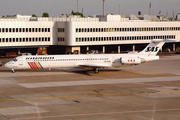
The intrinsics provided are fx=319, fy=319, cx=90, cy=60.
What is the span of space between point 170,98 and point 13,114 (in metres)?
18.0

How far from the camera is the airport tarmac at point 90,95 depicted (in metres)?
29.7

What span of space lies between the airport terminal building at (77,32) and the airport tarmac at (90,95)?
→ 32103 millimetres

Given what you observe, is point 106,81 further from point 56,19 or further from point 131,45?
point 131,45

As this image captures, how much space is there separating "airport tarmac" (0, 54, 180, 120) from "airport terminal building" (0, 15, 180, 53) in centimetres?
3210

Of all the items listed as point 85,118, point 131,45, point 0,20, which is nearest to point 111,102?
point 85,118

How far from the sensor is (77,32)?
96125 mm

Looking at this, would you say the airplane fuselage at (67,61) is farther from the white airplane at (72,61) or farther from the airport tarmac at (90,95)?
the airport tarmac at (90,95)

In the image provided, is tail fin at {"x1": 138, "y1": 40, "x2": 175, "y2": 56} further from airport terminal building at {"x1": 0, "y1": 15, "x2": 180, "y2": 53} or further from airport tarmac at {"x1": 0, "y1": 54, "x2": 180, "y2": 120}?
airport terminal building at {"x1": 0, "y1": 15, "x2": 180, "y2": 53}

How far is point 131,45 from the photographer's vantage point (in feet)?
367

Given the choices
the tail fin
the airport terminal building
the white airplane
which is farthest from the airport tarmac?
the airport terminal building

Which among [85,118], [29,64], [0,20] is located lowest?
[85,118]

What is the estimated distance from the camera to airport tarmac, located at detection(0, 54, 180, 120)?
2973cm

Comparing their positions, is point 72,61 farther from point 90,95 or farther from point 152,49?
point 90,95

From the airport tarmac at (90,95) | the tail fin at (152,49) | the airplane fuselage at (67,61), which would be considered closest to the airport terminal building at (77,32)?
the airport tarmac at (90,95)
